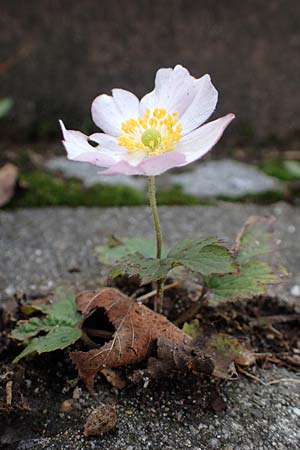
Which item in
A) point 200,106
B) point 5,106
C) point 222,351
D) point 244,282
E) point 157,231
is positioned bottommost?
point 222,351

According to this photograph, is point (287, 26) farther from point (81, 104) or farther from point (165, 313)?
point (165, 313)

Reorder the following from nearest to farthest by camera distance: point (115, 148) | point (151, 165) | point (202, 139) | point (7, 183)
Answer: point (151, 165) < point (202, 139) < point (115, 148) < point (7, 183)

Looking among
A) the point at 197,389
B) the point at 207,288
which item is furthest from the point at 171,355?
the point at 207,288

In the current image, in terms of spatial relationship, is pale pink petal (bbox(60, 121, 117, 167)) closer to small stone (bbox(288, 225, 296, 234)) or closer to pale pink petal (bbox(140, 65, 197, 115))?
pale pink petal (bbox(140, 65, 197, 115))

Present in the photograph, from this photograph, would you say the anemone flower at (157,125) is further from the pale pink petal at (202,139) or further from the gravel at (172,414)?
the gravel at (172,414)

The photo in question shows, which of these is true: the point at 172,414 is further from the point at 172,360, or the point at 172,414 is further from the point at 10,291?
the point at 10,291

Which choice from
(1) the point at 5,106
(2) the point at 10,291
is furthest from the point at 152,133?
(1) the point at 5,106

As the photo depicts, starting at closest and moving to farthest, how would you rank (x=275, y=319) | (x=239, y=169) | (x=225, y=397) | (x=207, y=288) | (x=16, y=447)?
(x=16, y=447), (x=225, y=397), (x=207, y=288), (x=275, y=319), (x=239, y=169)
